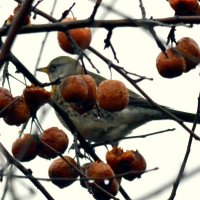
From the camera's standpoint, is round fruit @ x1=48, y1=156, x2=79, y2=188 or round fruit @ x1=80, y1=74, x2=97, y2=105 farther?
round fruit @ x1=48, y1=156, x2=79, y2=188

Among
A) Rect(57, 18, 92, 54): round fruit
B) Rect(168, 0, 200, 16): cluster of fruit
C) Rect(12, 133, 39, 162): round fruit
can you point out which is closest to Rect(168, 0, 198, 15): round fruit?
Rect(168, 0, 200, 16): cluster of fruit

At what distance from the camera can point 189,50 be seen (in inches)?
120

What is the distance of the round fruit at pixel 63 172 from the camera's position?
321cm

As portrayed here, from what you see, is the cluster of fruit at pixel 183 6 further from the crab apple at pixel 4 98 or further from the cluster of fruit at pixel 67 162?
the crab apple at pixel 4 98

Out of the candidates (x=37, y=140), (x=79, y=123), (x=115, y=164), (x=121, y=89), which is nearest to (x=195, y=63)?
(x=121, y=89)

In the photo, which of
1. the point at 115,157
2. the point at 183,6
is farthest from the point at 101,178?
the point at 183,6

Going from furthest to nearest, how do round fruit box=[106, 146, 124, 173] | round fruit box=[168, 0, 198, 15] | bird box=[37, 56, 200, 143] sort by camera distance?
bird box=[37, 56, 200, 143]
round fruit box=[106, 146, 124, 173]
round fruit box=[168, 0, 198, 15]

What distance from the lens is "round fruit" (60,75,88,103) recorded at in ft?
9.29

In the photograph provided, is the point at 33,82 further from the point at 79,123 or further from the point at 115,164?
the point at 79,123

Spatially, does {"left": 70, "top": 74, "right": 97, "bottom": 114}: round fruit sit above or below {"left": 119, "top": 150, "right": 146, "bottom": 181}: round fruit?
above

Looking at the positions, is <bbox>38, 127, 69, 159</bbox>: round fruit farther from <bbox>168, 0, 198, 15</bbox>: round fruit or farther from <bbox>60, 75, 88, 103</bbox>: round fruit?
<bbox>168, 0, 198, 15</bbox>: round fruit

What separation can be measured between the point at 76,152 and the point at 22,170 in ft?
0.99

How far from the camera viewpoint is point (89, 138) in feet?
21.9

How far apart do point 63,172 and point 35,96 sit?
47cm
